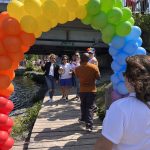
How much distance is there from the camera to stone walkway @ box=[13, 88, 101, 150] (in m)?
6.89

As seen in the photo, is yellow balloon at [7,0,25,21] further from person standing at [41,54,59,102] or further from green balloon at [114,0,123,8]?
person standing at [41,54,59,102]

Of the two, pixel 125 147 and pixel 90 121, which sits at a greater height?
pixel 125 147

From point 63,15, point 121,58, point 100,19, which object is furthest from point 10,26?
point 121,58

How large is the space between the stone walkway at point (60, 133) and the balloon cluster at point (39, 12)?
2.46m

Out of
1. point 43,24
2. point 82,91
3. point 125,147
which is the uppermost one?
point 43,24

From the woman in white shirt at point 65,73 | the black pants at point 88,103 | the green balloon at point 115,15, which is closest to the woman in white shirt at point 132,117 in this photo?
the green balloon at point 115,15

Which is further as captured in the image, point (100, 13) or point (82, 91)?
point (82, 91)

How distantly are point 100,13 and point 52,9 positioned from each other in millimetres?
1010

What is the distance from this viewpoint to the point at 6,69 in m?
5.20

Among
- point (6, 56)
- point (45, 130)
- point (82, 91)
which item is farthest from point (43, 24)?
point (45, 130)

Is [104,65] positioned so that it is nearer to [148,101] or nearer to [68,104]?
[68,104]

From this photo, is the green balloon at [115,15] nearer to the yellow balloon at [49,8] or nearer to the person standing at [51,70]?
the yellow balloon at [49,8]

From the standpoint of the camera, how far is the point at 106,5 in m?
6.05

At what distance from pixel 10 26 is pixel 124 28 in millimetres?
2039
